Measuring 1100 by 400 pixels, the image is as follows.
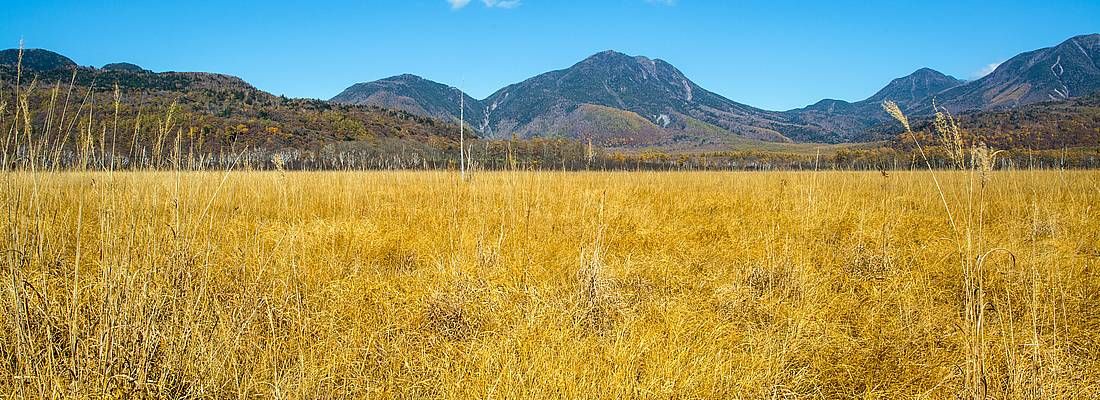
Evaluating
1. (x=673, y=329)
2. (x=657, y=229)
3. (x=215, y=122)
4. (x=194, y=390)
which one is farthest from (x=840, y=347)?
(x=215, y=122)

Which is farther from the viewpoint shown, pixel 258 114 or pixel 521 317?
pixel 258 114

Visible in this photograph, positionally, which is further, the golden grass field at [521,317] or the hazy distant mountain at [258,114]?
the hazy distant mountain at [258,114]

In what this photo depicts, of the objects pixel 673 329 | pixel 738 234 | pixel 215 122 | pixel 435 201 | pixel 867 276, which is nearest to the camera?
pixel 673 329

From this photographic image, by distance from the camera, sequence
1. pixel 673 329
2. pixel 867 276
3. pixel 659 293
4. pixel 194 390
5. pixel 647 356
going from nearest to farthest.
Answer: pixel 194 390 < pixel 647 356 < pixel 673 329 < pixel 659 293 < pixel 867 276

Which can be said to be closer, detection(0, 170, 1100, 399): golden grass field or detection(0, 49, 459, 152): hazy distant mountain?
detection(0, 170, 1100, 399): golden grass field

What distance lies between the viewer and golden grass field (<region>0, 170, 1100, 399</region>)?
1.78m

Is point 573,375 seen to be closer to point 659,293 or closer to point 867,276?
point 659,293

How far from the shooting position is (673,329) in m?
2.29

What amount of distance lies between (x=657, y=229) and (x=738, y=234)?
2.38 ft

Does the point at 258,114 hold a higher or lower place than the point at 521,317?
higher

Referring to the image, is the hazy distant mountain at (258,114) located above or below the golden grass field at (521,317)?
above

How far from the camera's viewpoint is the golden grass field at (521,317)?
1.78 m

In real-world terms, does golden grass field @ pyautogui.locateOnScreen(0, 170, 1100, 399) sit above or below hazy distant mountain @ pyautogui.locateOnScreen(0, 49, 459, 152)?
below

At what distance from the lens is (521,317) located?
2.39 m
